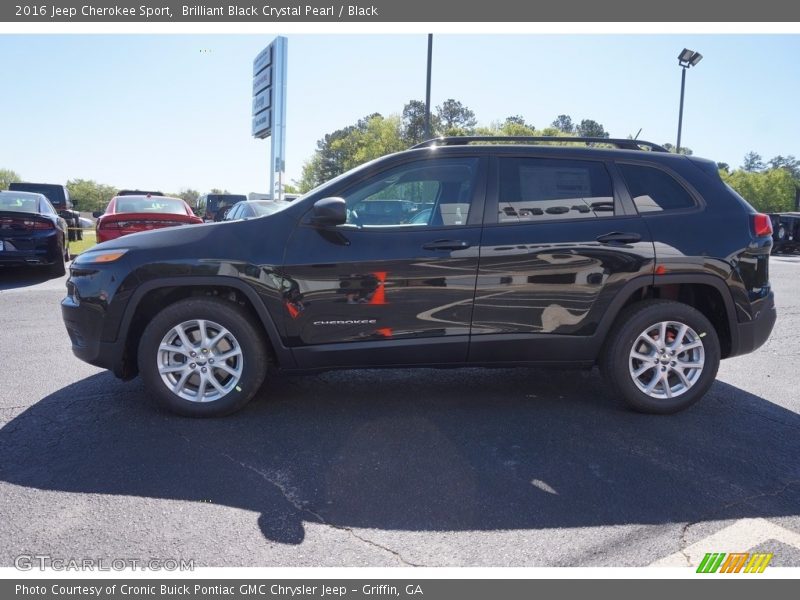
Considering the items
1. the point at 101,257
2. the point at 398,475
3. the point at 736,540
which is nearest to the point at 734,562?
the point at 736,540

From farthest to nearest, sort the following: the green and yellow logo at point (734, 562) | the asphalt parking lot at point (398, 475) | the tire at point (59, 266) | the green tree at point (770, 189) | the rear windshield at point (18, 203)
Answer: the green tree at point (770, 189) < the tire at point (59, 266) < the rear windshield at point (18, 203) < the asphalt parking lot at point (398, 475) < the green and yellow logo at point (734, 562)

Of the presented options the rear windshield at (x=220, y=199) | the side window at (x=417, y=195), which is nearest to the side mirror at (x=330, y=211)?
the side window at (x=417, y=195)

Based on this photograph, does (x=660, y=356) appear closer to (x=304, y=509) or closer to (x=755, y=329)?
(x=755, y=329)

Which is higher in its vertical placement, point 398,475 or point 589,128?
point 589,128

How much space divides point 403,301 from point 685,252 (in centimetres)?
196

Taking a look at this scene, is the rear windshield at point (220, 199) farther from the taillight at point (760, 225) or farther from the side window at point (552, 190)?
the taillight at point (760, 225)

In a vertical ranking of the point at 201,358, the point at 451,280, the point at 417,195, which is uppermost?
the point at 417,195

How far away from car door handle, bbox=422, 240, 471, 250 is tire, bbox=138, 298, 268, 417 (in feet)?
4.15

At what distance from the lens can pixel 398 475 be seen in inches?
129

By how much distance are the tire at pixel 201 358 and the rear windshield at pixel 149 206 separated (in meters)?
7.42

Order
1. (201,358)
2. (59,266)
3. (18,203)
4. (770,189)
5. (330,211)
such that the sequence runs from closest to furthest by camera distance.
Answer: (330,211), (201,358), (18,203), (59,266), (770,189)

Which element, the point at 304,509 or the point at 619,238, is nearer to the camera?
the point at 304,509

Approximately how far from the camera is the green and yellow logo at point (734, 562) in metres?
2.53

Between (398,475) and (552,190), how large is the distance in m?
2.23
